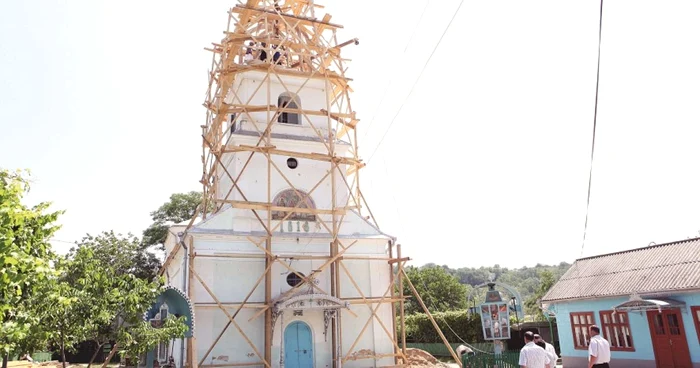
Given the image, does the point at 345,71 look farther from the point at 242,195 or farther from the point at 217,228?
the point at 217,228

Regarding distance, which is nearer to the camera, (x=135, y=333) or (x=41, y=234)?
(x=41, y=234)

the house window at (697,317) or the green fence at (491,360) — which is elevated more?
the house window at (697,317)

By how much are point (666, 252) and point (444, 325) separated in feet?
45.7

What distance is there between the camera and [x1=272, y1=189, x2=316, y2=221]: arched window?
1838 centimetres

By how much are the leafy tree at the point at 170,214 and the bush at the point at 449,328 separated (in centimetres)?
1795

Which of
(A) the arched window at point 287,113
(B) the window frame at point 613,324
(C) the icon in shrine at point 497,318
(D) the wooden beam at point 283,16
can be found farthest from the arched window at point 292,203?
(B) the window frame at point 613,324

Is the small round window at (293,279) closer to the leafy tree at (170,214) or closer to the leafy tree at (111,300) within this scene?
the leafy tree at (111,300)

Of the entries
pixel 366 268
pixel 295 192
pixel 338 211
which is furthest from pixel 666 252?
pixel 295 192

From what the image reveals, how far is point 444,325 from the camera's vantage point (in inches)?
1155

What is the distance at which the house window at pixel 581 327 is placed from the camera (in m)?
19.1

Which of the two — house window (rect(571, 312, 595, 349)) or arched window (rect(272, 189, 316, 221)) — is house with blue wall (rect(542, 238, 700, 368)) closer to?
house window (rect(571, 312, 595, 349))

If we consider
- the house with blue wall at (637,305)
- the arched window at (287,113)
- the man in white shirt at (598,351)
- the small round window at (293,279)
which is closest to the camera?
the man in white shirt at (598,351)

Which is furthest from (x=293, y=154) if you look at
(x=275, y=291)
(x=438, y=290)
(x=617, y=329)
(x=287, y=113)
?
(x=438, y=290)

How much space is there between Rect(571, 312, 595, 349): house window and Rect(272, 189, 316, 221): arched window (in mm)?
11329
